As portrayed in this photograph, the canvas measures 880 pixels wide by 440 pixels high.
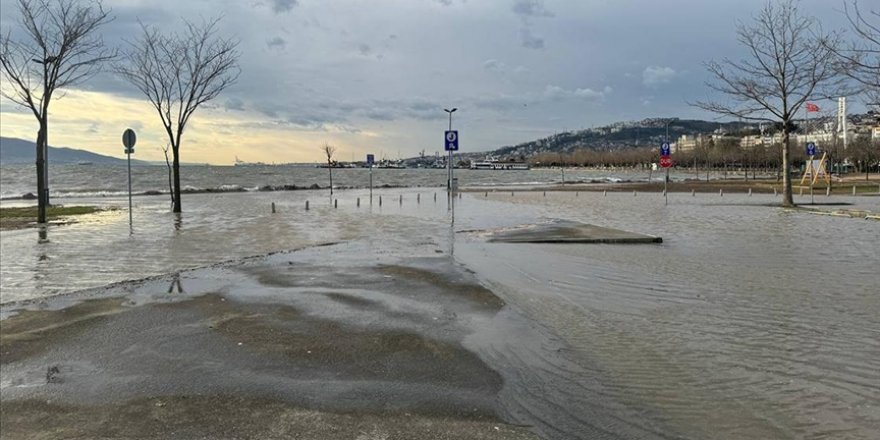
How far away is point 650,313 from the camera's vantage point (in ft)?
25.8

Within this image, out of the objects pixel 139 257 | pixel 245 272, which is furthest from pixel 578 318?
pixel 139 257

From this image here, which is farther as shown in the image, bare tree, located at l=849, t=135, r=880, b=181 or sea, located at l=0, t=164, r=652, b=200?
bare tree, located at l=849, t=135, r=880, b=181

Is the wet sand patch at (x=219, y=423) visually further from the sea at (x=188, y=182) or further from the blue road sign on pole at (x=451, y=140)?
the sea at (x=188, y=182)

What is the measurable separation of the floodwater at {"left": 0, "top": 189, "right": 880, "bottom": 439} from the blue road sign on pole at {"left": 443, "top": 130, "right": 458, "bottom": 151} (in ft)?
11.8

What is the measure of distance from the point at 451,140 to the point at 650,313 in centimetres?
1410

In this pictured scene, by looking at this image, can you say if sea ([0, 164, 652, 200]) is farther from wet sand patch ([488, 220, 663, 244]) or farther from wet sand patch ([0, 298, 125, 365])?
wet sand patch ([0, 298, 125, 365])

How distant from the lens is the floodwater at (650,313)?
4.58 m

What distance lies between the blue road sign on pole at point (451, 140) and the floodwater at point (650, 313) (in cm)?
361

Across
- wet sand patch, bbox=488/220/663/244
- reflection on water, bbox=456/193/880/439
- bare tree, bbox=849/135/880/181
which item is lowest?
reflection on water, bbox=456/193/880/439

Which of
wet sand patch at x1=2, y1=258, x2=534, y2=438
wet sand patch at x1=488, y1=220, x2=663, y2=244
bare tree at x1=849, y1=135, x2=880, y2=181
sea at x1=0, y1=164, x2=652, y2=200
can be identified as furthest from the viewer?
bare tree at x1=849, y1=135, x2=880, y2=181

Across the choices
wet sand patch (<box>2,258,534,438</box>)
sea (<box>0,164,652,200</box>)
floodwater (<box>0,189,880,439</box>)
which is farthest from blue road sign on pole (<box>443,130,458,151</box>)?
sea (<box>0,164,652,200</box>)

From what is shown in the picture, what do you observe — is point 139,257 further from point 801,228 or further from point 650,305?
point 801,228

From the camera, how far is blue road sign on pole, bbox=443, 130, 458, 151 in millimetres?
21031

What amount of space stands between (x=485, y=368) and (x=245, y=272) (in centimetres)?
656
